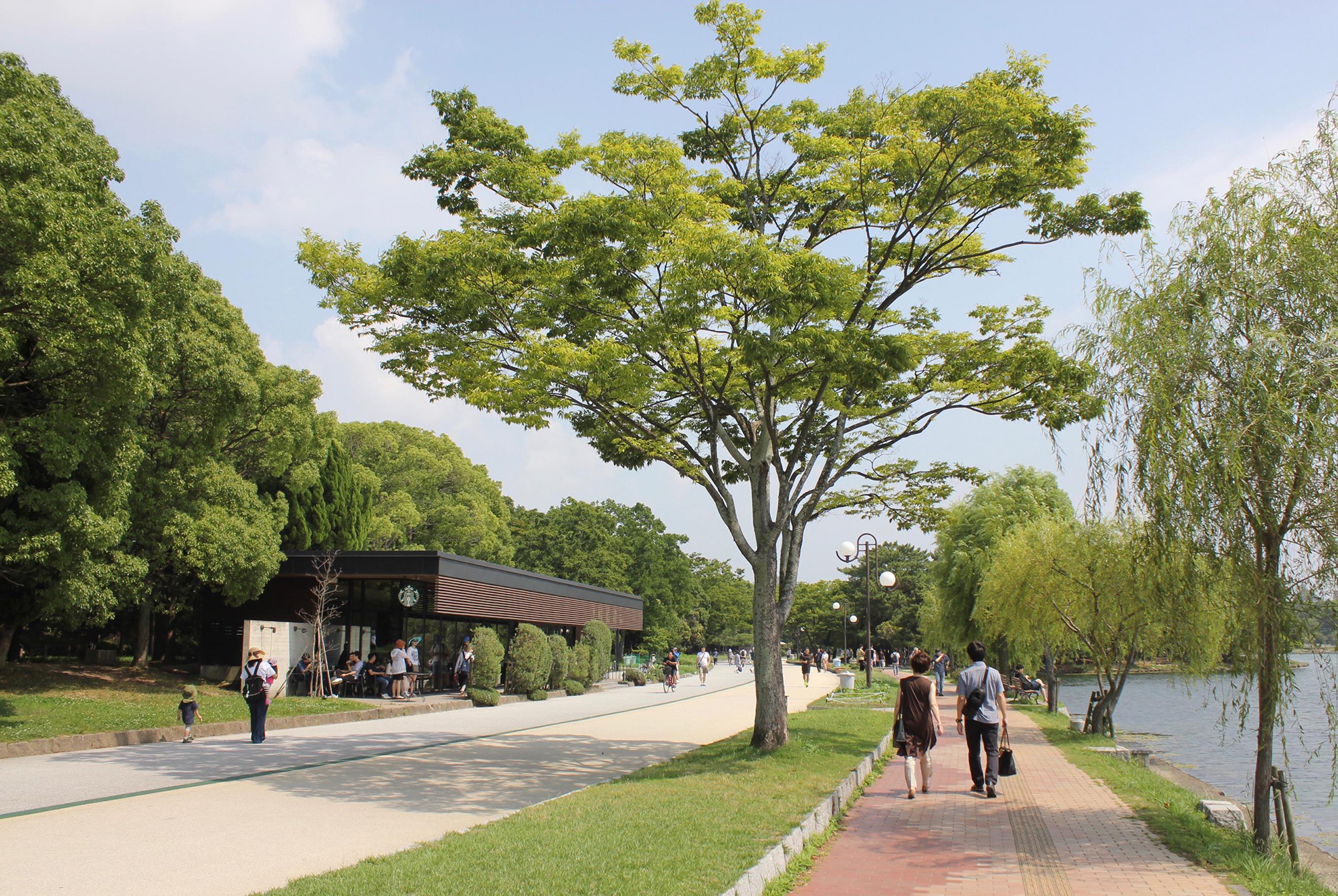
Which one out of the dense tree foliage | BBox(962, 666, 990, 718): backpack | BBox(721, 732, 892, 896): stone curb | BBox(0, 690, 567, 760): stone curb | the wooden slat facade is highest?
the dense tree foliage

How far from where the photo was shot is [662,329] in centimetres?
1188

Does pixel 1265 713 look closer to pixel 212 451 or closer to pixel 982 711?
pixel 982 711

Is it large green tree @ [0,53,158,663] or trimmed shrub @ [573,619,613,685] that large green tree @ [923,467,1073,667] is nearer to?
trimmed shrub @ [573,619,613,685]

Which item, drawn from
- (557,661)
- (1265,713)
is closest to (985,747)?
(1265,713)

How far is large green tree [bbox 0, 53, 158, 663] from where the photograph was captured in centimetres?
1367

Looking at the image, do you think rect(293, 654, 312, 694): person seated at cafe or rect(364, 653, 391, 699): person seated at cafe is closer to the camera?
rect(293, 654, 312, 694): person seated at cafe

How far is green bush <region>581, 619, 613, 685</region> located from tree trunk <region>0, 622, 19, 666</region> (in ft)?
54.4

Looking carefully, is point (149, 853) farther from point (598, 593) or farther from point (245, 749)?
point (598, 593)

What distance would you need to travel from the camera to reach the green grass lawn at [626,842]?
20.1 ft

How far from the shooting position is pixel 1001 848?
8.12m

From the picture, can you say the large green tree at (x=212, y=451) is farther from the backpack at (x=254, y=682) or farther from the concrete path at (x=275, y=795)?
the backpack at (x=254, y=682)

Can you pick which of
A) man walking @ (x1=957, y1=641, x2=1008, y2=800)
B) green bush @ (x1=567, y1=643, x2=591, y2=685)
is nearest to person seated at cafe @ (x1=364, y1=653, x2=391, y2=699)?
green bush @ (x1=567, y1=643, x2=591, y2=685)

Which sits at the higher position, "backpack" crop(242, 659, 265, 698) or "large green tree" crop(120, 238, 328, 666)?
"large green tree" crop(120, 238, 328, 666)

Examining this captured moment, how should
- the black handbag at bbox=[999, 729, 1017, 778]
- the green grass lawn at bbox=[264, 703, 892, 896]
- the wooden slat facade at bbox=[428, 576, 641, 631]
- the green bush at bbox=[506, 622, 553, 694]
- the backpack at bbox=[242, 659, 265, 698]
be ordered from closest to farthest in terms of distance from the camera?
the green grass lawn at bbox=[264, 703, 892, 896], the black handbag at bbox=[999, 729, 1017, 778], the backpack at bbox=[242, 659, 265, 698], the wooden slat facade at bbox=[428, 576, 641, 631], the green bush at bbox=[506, 622, 553, 694]
